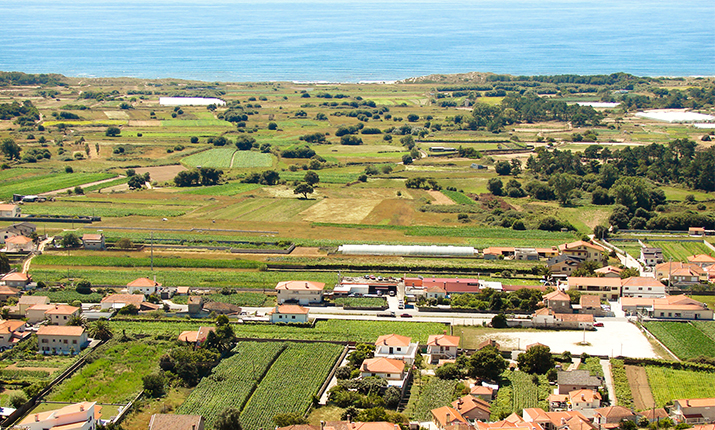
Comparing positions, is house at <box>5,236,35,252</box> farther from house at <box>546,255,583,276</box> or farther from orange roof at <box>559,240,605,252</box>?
orange roof at <box>559,240,605,252</box>

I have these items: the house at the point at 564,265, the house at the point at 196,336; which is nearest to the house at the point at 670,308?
the house at the point at 564,265

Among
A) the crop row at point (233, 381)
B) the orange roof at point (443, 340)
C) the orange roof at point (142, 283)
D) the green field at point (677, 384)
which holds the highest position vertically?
the orange roof at point (142, 283)

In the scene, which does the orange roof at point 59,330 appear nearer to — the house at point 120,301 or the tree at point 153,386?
the house at point 120,301

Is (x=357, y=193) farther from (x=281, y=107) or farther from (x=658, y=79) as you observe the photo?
(x=658, y=79)

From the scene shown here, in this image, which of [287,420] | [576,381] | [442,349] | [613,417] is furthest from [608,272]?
[287,420]

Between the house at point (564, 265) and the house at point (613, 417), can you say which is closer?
the house at point (613, 417)

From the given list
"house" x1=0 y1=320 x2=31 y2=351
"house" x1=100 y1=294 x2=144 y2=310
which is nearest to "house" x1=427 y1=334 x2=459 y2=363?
"house" x1=100 y1=294 x2=144 y2=310
